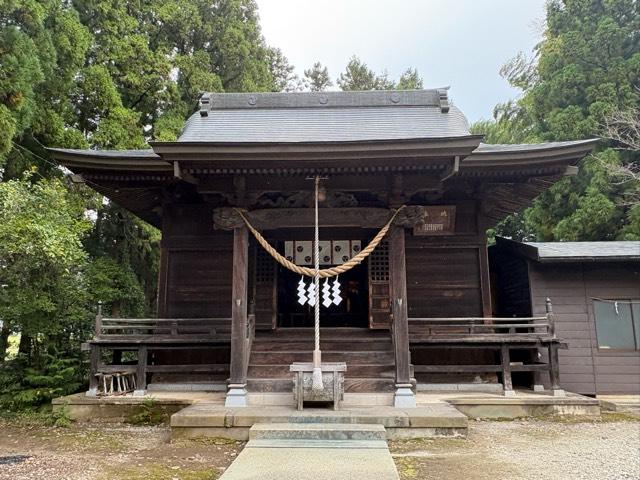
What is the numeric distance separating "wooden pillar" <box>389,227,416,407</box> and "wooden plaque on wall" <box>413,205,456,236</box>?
68.4 inches

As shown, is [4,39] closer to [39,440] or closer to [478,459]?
[39,440]

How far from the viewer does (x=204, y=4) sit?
48.3ft

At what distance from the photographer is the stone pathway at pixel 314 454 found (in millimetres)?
4066

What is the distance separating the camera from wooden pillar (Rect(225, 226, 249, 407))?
258 inches

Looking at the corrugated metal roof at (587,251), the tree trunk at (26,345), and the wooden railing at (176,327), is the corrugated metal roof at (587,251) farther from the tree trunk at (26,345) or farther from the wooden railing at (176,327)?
the tree trunk at (26,345)

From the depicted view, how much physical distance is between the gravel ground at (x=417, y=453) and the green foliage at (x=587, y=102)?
815 cm

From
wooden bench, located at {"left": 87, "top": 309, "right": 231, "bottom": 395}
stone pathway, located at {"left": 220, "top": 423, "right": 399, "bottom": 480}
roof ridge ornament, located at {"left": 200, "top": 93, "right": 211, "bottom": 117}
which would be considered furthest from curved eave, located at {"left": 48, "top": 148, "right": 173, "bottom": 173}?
stone pathway, located at {"left": 220, "top": 423, "right": 399, "bottom": 480}

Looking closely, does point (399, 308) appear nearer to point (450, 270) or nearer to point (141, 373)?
point (450, 270)

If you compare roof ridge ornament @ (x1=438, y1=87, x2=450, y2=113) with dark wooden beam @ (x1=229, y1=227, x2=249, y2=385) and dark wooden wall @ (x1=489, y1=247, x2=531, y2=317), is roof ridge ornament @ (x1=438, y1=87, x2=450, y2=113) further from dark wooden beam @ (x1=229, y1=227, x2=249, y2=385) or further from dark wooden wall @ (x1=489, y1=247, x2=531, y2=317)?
dark wooden beam @ (x1=229, y1=227, x2=249, y2=385)

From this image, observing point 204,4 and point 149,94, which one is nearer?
point 149,94

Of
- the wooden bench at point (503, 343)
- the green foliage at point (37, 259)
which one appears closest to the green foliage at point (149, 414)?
the green foliage at point (37, 259)

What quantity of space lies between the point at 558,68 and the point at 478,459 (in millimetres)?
14377

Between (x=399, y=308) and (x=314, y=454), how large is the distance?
104 inches

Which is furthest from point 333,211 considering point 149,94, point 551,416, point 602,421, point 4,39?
point 149,94
